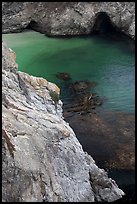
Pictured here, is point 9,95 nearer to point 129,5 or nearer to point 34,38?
point 34,38

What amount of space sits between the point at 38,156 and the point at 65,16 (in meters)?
49.5

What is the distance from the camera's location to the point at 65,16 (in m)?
68.2

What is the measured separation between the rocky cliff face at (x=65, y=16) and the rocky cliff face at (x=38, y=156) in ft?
122

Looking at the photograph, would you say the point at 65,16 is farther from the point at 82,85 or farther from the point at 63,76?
the point at 82,85

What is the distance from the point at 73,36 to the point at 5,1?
13983 mm

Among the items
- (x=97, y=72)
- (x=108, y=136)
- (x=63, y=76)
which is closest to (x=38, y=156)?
(x=108, y=136)

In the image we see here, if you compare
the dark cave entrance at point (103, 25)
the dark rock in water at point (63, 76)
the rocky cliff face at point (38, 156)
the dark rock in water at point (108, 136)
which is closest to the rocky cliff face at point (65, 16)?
the dark cave entrance at point (103, 25)

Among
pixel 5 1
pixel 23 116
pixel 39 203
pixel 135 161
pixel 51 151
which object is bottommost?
pixel 135 161

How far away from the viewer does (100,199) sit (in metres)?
27.2

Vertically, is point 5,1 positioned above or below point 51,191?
above

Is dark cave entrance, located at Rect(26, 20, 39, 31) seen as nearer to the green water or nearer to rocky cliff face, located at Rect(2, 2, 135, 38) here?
rocky cliff face, located at Rect(2, 2, 135, 38)

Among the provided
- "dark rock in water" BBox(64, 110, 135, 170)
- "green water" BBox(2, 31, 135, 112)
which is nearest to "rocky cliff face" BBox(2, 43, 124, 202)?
"dark rock in water" BBox(64, 110, 135, 170)

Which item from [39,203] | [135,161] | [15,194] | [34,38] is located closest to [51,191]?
[39,203]

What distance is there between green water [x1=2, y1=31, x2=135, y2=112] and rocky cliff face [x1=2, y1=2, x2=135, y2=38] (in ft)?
7.81
